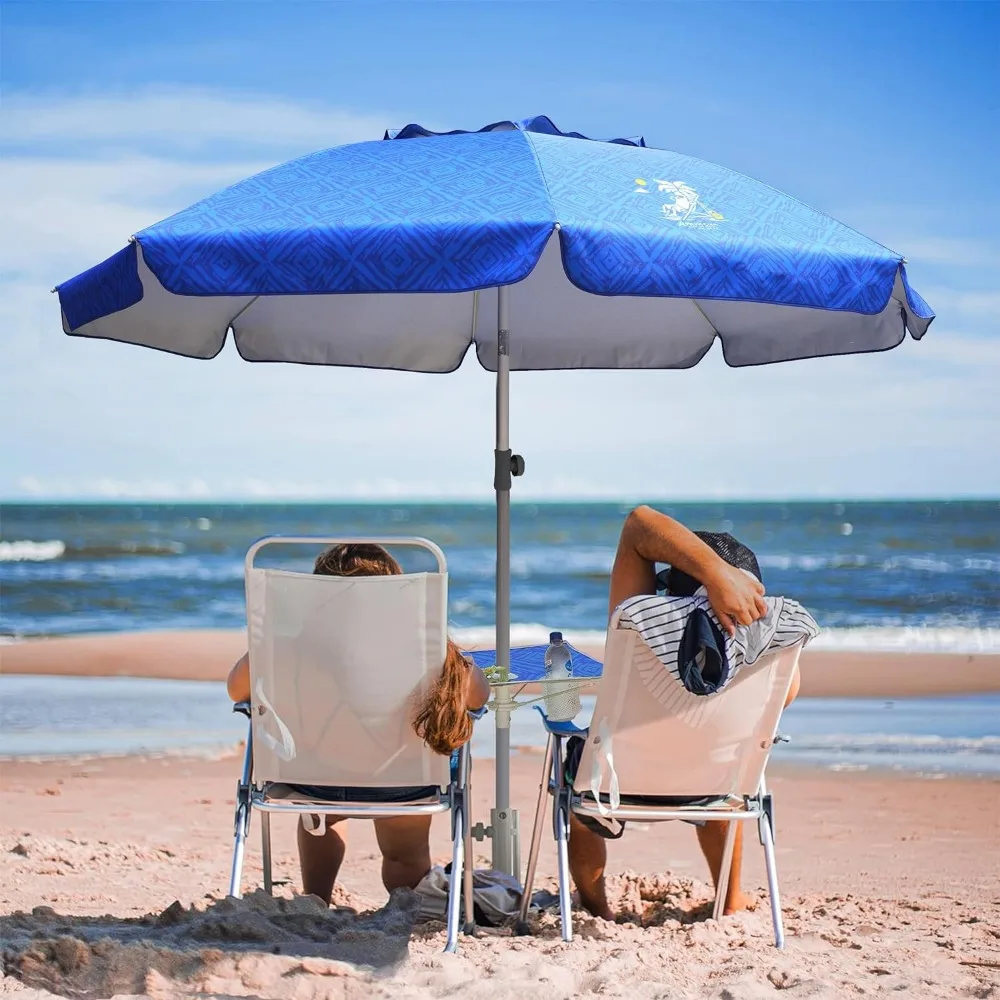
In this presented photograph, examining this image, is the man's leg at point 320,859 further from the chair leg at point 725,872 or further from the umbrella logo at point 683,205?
the umbrella logo at point 683,205

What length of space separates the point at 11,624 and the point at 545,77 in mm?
10698

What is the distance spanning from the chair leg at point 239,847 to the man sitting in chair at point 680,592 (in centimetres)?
83

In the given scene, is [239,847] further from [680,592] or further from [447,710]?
[680,592]

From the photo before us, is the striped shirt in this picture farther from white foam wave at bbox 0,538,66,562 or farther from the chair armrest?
white foam wave at bbox 0,538,66,562

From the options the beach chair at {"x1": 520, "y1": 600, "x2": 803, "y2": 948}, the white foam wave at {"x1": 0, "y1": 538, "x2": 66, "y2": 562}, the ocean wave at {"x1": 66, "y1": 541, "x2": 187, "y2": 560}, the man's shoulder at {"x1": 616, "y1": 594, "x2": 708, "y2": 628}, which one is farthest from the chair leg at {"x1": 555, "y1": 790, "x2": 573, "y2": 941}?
the white foam wave at {"x1": 0, "y1": 538, "x2": 66, "y2": 562}

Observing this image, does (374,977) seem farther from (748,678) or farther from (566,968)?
(748,678)

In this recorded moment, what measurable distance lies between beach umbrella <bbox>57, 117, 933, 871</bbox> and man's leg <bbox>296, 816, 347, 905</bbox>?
48 cm

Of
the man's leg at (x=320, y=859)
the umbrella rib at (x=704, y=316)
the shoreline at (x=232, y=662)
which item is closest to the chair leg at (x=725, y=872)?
the man's leg at (x=320, y=859)

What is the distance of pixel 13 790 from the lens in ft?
19.8

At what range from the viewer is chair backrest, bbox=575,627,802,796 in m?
3.09

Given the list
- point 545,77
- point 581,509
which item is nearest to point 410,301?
point 545,77

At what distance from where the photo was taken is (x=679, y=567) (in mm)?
3061

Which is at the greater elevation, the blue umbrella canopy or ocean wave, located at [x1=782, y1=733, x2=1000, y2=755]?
the blue umbrella canopy

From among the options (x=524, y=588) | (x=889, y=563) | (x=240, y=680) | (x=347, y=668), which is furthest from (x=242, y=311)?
(x=889, y=563)
